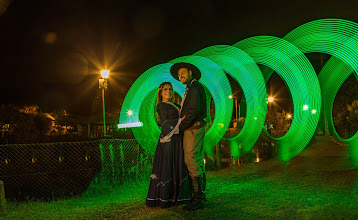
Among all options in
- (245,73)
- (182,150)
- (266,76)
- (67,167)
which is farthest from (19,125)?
(182,150)

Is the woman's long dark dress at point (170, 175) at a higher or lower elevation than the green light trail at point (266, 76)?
lower

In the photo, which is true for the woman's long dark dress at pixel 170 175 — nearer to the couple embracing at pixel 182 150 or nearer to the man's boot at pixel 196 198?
the couple embracing at pixel 182 150

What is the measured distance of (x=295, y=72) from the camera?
10.4m

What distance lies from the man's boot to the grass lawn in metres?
0.09

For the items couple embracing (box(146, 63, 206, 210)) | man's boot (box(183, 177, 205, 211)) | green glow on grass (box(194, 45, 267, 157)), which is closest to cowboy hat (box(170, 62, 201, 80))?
couple embracing (box(146, 63, 206, 210))

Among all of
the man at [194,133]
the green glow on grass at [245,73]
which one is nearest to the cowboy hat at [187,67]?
the man at [194,133]

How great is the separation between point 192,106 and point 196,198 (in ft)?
4.48

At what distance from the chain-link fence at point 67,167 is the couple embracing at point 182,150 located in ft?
9.37

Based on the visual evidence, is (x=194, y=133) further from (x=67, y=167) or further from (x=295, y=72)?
(x=295, y=72)

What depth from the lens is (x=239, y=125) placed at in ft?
69.4

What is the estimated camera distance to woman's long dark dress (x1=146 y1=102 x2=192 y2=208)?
5.11 meters

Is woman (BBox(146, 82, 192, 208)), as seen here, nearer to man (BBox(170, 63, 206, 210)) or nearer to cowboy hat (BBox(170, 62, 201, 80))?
man (BBox(170, 63, 206, 210))

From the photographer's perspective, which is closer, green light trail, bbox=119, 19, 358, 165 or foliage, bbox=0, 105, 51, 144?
green light trail, bbox=119, 19, 358, 165

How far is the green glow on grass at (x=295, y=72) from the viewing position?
9.58 m
